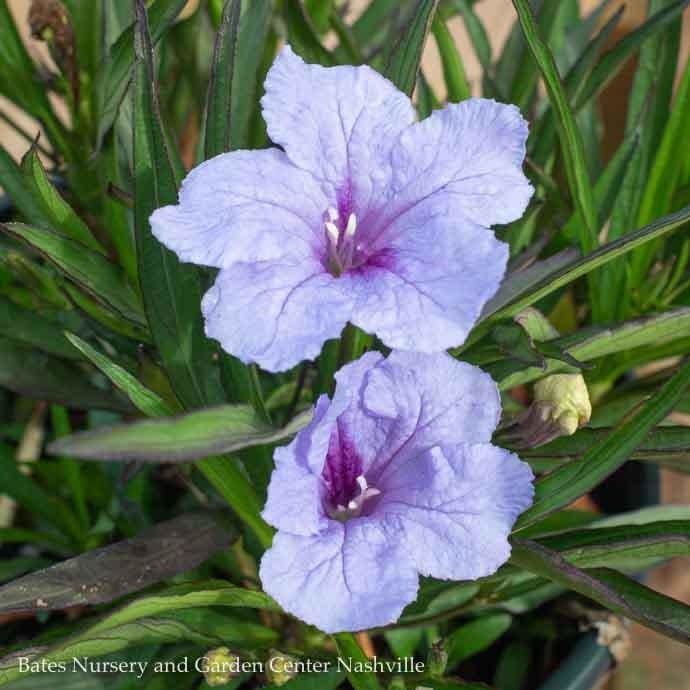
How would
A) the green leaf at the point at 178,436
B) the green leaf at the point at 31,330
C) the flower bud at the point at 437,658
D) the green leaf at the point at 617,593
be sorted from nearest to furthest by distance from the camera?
the green leaf at the point at 178,436
the green leaf at the point at 617,593
the flower bud at the point at 437,658
the green leaf at the point at 31,330

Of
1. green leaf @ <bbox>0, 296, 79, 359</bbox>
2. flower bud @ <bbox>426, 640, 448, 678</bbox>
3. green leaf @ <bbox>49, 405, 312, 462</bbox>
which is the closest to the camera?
green leaf @ <bbox>49, 405, 312, 462</bbox>

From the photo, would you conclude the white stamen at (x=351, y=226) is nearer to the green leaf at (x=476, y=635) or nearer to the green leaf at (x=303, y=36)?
the green leaf at (x=303, y=36)

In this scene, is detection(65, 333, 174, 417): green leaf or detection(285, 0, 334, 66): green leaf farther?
detection(285, 0, 334, 66): green leaf

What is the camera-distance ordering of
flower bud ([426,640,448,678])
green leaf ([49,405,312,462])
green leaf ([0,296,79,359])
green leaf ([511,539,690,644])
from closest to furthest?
1. green leaf ([49,405,312,462])
2. green leaf ([511,539,690,644])
3. flower bud ([426,640,448,678])
4. green leaf ([0,296,79,359])

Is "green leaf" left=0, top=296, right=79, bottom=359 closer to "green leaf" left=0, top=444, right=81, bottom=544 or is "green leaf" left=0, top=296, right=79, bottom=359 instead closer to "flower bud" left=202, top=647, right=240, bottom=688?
"green leaf" left=0, top=444, right=81, bottom=544

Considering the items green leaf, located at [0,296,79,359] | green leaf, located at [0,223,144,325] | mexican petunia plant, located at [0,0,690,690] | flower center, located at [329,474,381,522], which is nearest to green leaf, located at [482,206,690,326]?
mexican petunia plant, located at [0,0,690,690]

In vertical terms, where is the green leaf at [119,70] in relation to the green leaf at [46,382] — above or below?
above

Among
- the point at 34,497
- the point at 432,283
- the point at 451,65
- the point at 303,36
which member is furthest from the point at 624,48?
the point at 34,497

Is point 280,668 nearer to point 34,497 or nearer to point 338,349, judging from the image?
point 338,349

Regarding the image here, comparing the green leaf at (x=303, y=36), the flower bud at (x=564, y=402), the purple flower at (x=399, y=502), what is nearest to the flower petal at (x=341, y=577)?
the purple flower at (x=399, y=502)
